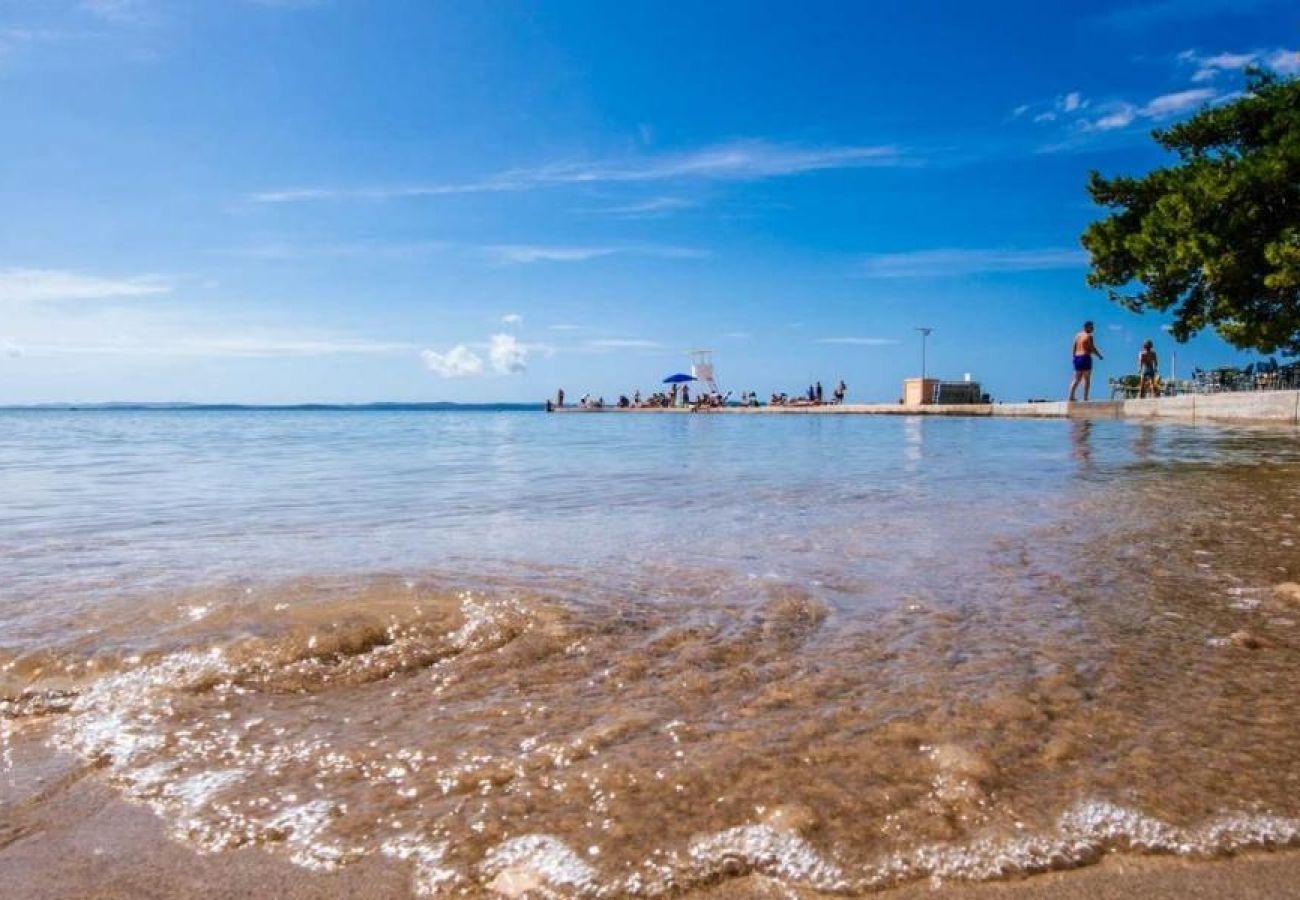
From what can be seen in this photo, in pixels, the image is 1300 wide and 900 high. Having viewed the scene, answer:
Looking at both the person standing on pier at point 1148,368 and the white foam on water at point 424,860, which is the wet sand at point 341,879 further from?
the person standing on pier at point 1148,368

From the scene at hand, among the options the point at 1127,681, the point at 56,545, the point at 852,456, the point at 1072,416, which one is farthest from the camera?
the point at 1072,416

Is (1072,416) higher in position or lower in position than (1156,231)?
lower

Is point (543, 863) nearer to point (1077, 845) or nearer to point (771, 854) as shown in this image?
point (771, 854)

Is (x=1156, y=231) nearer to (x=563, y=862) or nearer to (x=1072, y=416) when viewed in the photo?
(x=1072, y=416)

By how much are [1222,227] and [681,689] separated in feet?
57.2

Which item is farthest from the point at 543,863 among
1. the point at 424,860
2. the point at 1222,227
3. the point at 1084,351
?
the point at 1084,351

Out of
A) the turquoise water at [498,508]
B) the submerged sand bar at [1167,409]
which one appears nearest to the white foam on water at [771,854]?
the turquoise water at [498,508]

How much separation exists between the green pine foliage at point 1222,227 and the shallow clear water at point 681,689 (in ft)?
39.6

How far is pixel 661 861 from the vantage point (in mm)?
1630

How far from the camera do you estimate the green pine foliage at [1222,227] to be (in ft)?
48.6

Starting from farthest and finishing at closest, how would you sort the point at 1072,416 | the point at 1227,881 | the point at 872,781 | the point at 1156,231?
1. the point at 1072,416
2. the point at 1156,231
3. the point at 872,781
4. the point at 1227,881

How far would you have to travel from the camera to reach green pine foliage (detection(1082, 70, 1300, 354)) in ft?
48.6

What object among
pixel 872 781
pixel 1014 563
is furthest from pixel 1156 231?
pixel 872 781

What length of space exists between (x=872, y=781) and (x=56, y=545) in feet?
19.1
